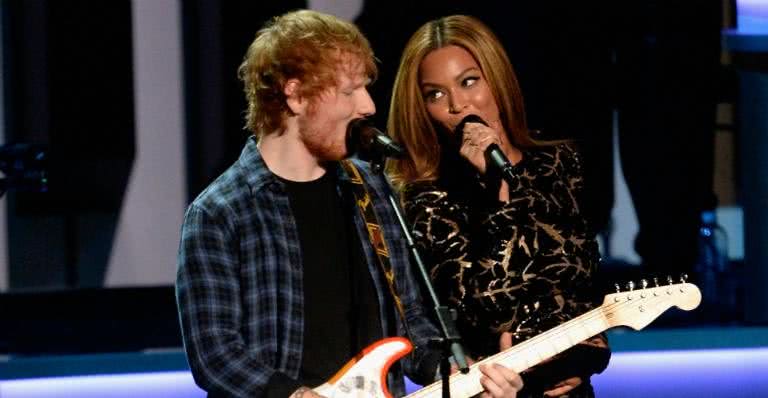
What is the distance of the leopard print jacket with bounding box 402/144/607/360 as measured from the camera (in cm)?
285

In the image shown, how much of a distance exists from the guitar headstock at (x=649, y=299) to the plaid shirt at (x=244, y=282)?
1.77 feet

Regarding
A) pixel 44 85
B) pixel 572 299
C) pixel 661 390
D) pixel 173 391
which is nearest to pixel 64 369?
pixel 173 391

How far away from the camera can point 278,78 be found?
8.86ft

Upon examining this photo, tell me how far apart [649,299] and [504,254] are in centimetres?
37

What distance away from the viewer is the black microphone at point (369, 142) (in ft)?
7.89

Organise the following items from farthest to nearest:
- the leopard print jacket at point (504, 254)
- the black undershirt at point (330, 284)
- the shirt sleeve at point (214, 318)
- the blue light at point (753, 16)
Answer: the blue light at point (753, 16)
the leopard print jacket at point (504, 254)
the black undershirt at point (330, 284)
the shirt sleeve at point (214, 318)

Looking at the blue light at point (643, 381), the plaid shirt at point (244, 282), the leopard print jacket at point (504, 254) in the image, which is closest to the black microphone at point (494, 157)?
the leopard print jacket at point (504, 254)

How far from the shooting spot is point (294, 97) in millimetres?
2684

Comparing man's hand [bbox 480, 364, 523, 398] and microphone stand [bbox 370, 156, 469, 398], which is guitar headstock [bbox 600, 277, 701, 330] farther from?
microphone stand [bbox 370, 156, 469, 398]

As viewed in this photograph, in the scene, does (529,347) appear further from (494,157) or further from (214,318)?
(214,318)

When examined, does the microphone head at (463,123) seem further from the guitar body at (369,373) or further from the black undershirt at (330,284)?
the guitar body at (369,373)

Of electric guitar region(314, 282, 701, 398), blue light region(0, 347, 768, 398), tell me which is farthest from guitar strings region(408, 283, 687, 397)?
blue light region(0, 347, 768, 398)

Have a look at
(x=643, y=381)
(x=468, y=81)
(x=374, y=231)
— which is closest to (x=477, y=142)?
(x=468, y=81)

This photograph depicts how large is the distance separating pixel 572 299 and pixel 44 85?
3576mm
